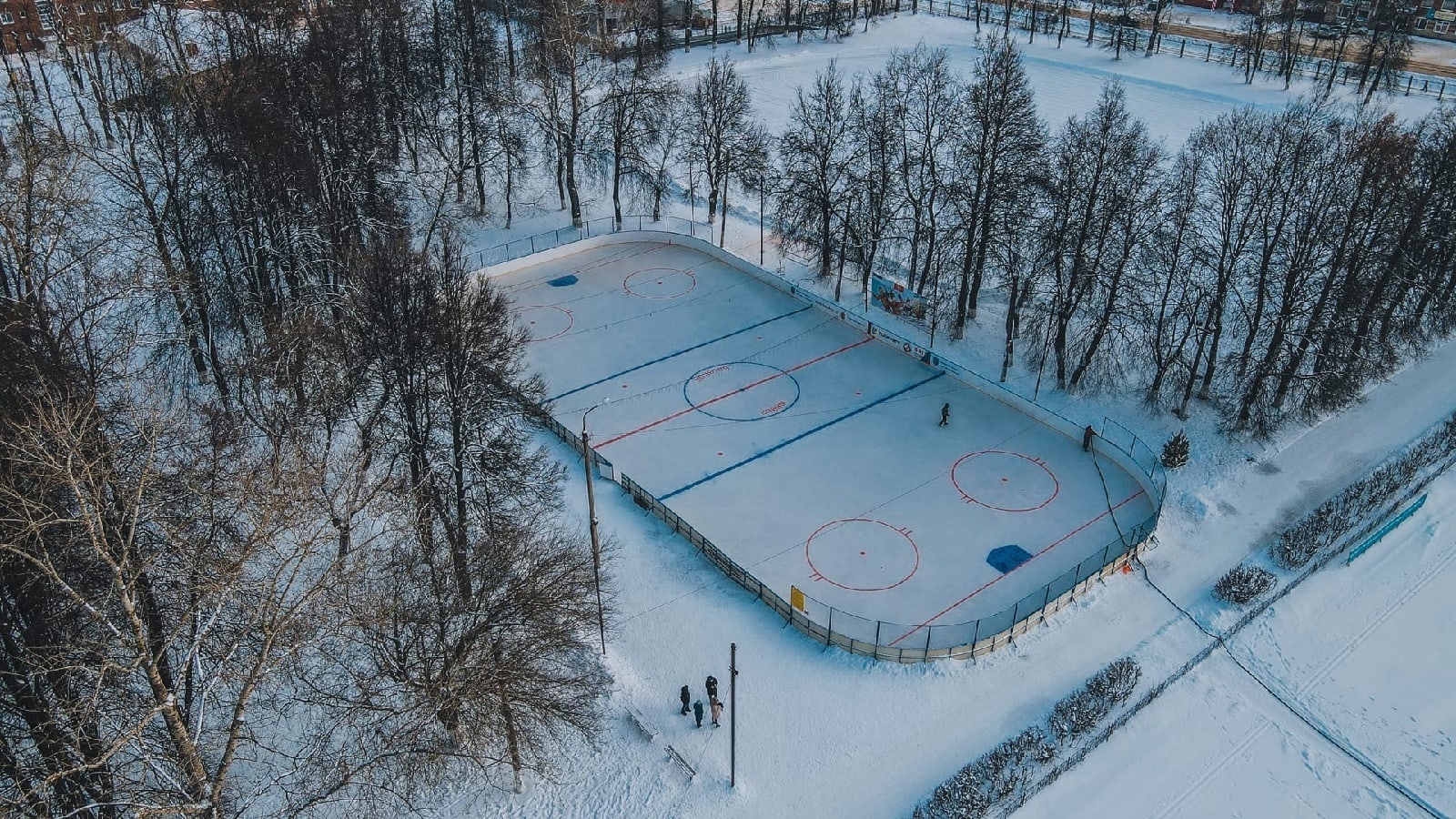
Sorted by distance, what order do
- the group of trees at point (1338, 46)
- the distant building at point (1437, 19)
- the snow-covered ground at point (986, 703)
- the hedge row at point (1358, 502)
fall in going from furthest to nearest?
the distant building at point (1437, 19), the group of trees at point (1338, 46), the hedge row at point (1358, 502), the snow-covered ground at point (986, 703)

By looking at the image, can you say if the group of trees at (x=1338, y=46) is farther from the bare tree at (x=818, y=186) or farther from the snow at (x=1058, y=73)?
the bare tree at (x=818, y=186)

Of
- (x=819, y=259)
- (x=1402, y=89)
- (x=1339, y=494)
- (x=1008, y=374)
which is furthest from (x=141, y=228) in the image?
(x=1402, y=89)

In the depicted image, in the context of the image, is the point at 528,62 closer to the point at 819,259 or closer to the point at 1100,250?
the point at 819,259

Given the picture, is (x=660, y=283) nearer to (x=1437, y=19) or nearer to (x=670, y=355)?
(x=670, y=355)

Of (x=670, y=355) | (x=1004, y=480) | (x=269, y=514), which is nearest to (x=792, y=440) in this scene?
(x=1004, y=480)

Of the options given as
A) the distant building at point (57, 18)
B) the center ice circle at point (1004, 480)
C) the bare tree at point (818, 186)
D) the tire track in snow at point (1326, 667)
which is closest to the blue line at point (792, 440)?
the center ice circle at point (1004, 480)

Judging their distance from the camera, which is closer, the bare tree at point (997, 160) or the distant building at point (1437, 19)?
the bare tree at point (997, 160)
